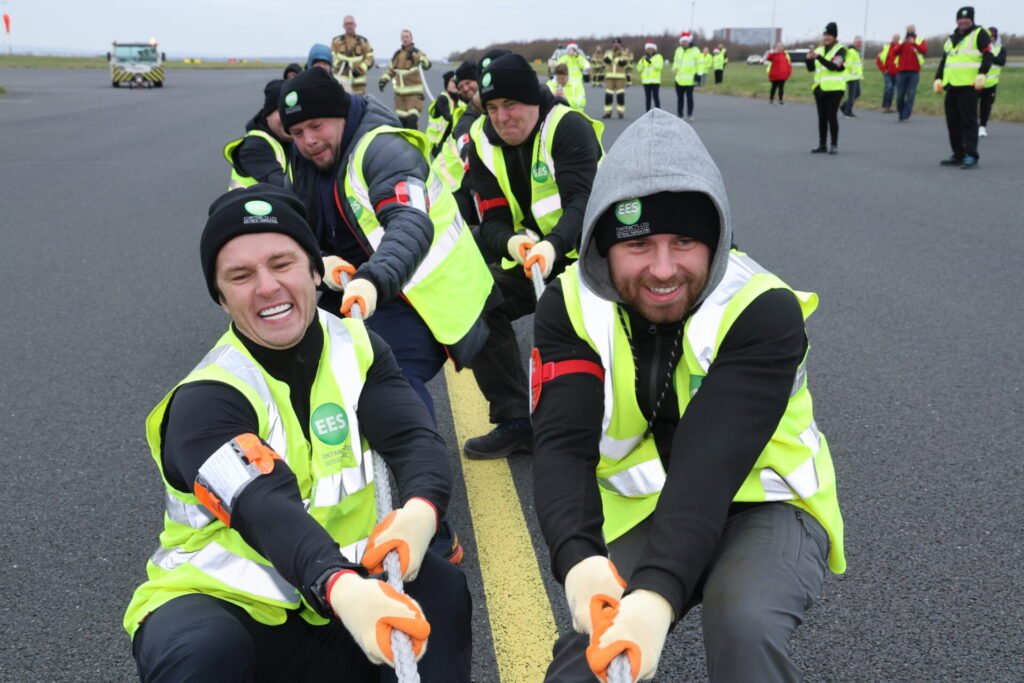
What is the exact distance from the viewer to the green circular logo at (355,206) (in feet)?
12.4

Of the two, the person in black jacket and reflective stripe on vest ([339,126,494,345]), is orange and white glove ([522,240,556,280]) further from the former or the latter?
the person in black jacket

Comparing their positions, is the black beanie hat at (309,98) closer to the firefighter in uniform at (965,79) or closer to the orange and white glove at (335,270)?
the orange and white glove at (335,270)

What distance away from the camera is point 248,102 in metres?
30.1

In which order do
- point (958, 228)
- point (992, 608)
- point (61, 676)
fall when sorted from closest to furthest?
point (61, 676)
point (992, 608)
point (958, 228)

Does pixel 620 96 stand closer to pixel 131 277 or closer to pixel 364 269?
pixel 131 277

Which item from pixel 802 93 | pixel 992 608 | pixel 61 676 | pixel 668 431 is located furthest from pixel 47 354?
pixel 802 93

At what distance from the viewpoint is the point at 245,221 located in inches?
93.7

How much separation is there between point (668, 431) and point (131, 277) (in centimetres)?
634

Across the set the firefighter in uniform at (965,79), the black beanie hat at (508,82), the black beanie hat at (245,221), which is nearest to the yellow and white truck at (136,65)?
the firefighter in uniform at (965,79)

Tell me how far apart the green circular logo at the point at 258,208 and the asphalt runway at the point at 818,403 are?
4.50 feet

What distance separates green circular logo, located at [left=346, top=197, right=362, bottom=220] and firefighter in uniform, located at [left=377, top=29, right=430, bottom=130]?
14000 millimetres

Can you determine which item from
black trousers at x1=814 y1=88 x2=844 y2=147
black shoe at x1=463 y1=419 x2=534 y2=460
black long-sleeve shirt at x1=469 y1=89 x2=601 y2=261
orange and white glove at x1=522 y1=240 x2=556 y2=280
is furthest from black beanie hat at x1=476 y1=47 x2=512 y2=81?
black trousers at x1=814 y1=88 x2=844 y2=147

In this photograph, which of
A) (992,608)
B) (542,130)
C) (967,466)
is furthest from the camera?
(542,130)

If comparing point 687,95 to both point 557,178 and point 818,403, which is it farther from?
Answer: point 557,178
